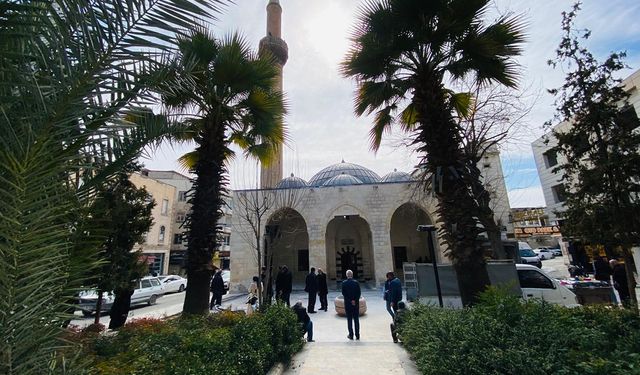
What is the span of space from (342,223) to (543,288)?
49.7 ft

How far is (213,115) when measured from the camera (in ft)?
23.4

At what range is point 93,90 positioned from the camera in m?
1.60

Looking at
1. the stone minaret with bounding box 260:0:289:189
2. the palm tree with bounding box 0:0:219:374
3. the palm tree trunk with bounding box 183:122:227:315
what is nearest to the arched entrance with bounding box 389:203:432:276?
the stone minaret with bounding box 260:0:289:189

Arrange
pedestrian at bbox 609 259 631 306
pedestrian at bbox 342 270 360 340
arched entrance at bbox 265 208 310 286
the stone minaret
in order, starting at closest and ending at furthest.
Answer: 1. pedestrian at bbox 342 270 360 340
2. pedestrian at bbox 609 259 631 306
3. arched entrance at bbox 265 208 310 286
4. the stone minaret

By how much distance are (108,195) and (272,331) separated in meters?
6.04

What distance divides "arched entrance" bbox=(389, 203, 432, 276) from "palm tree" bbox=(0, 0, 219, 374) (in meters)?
20.9

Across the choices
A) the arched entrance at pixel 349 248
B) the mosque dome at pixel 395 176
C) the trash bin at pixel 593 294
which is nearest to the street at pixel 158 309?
the arched entrance at pixel 349 248

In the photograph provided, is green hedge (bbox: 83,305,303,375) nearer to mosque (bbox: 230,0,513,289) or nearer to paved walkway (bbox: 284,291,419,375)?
paved walkway (bbox: 284,291,419,375)

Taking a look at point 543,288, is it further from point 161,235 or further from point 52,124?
point 161,235

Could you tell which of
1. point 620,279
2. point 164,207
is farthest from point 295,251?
point 620,279

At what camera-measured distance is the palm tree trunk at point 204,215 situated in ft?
20.7

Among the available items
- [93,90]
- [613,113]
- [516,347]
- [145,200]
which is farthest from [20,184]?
[613,113]

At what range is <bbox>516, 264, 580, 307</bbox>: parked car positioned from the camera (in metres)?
8.10

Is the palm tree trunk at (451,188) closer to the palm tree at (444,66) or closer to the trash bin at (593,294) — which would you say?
the palm tree at (444,66)
